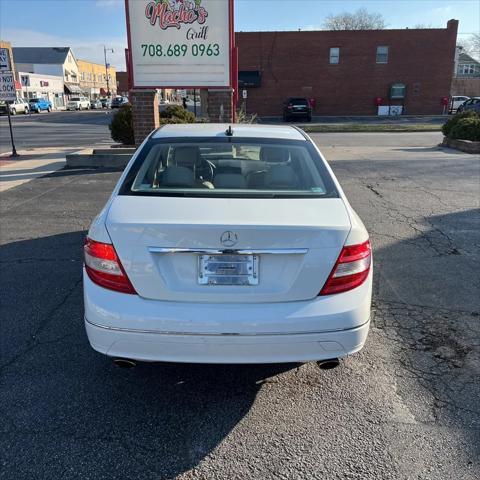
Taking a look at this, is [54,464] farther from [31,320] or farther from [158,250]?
[31,320]

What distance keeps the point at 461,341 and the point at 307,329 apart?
5.93ft

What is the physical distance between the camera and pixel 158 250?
2.55m

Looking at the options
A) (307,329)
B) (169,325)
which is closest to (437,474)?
(307,329)

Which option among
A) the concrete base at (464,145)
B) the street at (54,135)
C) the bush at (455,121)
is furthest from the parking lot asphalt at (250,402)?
the street at (54,135)

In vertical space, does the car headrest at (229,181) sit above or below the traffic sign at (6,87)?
below

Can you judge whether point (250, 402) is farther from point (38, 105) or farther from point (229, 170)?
point (38, 105)

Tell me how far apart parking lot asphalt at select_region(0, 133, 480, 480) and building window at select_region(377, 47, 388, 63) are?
40.9m

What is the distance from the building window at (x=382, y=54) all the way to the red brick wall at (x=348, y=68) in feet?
1.21

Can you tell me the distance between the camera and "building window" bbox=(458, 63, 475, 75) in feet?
247

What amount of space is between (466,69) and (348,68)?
45.2 meters

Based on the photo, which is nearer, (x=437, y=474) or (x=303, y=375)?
(x=437, y=474)

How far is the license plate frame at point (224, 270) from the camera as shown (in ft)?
8.44

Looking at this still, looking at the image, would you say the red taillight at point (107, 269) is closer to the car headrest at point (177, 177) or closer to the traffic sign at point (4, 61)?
the car headrest at point (177, 177)

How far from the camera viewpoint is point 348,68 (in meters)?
41.7
